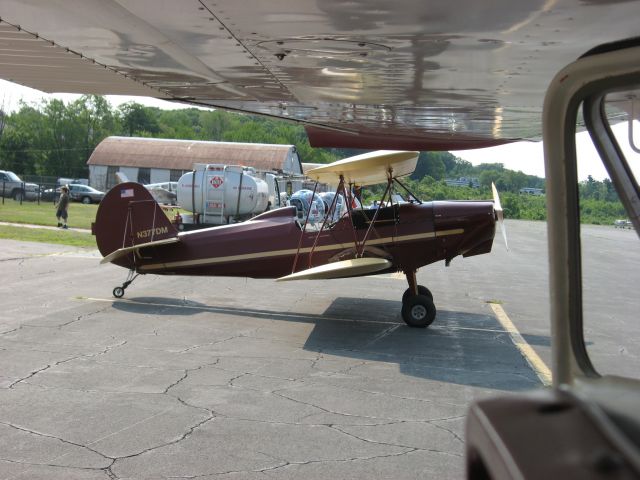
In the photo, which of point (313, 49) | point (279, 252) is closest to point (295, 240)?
point (279, 252)

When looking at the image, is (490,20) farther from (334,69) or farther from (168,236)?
(168,236)

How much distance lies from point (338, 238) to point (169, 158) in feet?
163

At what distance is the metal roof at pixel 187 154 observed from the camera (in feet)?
185

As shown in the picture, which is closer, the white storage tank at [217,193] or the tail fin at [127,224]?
the tail fin at [127,224]

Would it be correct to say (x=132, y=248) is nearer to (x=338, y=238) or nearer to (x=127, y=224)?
(x=127, y=224)

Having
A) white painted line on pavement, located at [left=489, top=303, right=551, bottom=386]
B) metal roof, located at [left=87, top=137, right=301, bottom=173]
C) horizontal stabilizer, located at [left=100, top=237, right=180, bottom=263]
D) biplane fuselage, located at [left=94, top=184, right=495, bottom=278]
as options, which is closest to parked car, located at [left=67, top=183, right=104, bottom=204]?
metal roof, located at [left=87, top=137, right=301, bottom=173]

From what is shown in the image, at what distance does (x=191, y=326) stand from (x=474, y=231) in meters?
4.59

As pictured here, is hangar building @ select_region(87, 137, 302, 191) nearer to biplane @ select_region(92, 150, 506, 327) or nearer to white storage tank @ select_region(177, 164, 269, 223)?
white storage tank @ select_region(177, 164, 269, 223)

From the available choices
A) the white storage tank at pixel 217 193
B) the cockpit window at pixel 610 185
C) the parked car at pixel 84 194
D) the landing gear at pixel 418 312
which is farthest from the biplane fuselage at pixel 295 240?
the parked car at pixel 84 194

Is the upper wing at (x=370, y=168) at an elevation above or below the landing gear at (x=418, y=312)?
above

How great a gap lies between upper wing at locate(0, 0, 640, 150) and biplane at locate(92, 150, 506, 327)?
5305 mm

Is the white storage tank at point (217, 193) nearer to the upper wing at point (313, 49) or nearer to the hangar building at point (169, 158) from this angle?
the hangar building at point (169, 158)

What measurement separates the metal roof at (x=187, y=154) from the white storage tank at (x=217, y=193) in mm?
22149

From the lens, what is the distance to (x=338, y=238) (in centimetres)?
1054
